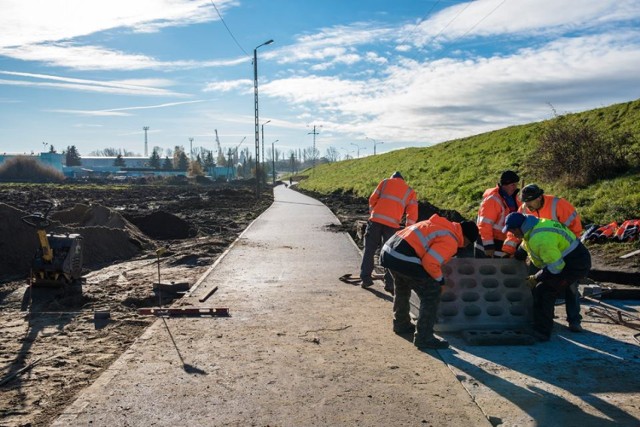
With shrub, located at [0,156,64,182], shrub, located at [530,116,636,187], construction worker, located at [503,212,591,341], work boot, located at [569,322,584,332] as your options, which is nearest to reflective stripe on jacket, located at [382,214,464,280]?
construction worker, located at [503,212,591,341]

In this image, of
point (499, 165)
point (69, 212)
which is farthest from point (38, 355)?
point (499, 165)

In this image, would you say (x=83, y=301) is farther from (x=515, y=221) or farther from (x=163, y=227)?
(x=163, y=227)

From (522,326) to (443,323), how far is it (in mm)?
952

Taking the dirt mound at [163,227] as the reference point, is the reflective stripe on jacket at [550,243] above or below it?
above

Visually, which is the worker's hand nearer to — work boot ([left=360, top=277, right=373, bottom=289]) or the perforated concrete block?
the perforated concrete block

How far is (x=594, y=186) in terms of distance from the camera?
15812mm

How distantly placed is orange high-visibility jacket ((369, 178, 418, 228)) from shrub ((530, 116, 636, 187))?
977cm

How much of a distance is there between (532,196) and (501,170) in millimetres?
18392

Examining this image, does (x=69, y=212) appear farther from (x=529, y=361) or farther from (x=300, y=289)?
(x=529, y=361)

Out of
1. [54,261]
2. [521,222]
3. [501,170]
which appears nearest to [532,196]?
[521,222]

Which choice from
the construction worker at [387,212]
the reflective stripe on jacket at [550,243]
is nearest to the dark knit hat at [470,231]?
the reflective stripe on jacket at [550,243]

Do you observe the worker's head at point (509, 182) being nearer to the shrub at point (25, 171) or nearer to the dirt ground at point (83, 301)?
the dirt ground at point (83, 301)

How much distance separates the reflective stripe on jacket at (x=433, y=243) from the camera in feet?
19.1

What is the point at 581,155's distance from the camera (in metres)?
16.7
